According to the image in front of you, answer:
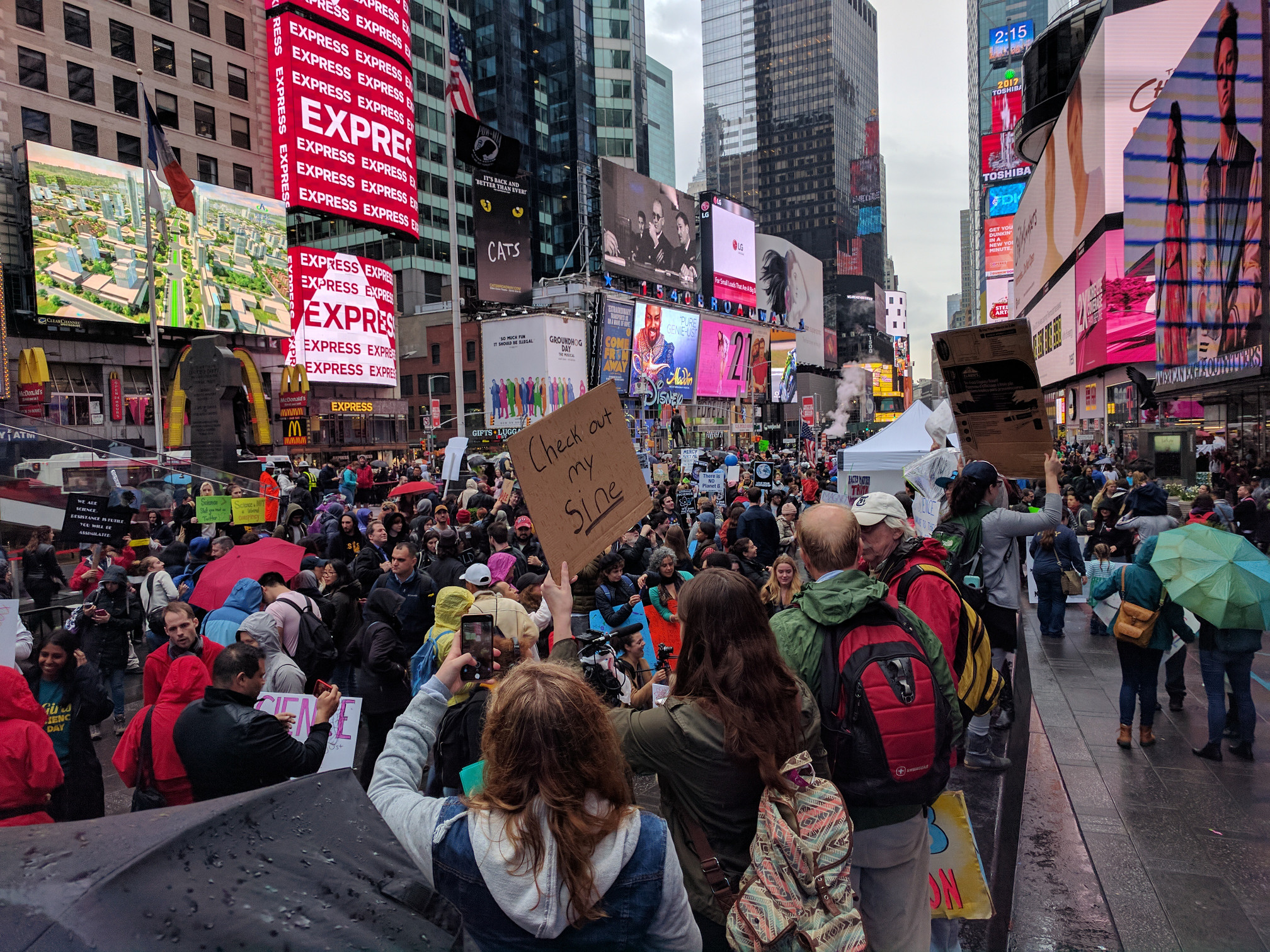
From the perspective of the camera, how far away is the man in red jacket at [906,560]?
11.3ft

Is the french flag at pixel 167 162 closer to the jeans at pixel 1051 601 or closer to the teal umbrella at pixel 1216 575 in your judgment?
the jeans at pixel 1051 601

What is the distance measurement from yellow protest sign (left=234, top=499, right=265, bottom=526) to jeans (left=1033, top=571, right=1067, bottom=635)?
35.8 feet

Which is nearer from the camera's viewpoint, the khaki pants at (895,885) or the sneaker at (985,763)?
the khaki pants at (895,885)

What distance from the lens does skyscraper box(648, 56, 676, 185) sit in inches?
5335

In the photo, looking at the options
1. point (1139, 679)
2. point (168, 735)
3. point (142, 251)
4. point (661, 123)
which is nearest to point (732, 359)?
point (142, 251)

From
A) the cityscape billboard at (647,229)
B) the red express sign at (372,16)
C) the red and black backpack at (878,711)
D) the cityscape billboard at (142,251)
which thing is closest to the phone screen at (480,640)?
the red and black backpack at (878,711)

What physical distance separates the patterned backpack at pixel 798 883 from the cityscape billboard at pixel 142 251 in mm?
32477

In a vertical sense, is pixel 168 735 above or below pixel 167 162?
below

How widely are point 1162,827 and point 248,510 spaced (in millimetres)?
11826

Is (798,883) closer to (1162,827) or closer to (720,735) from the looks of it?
(720,735)

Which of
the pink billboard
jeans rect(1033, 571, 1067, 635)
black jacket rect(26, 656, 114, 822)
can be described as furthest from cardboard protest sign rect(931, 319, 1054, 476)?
the pink billboard

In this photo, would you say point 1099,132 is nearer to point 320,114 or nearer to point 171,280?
point 320,114

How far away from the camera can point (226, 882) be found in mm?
1191

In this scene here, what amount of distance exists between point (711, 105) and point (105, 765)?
673 ft
